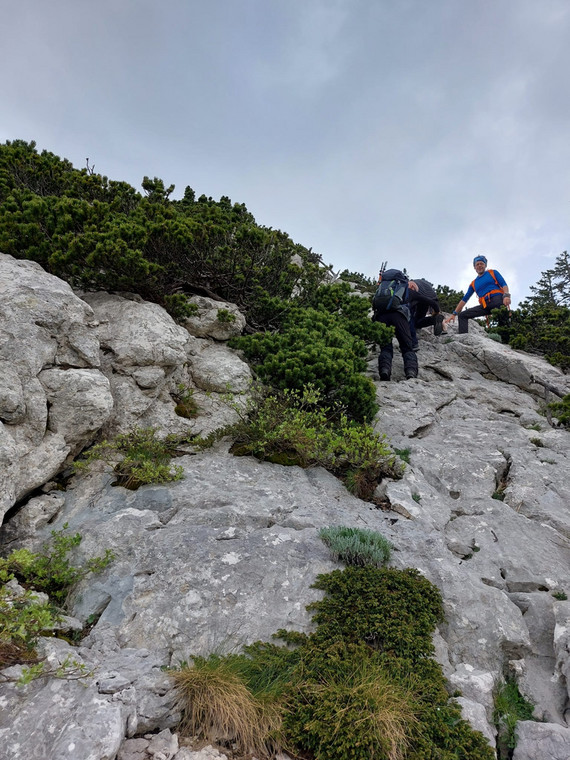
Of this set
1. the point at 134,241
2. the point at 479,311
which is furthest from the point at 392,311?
the point at 134,241

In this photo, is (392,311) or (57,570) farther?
(392,311)

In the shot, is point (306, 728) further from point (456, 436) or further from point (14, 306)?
point (456, 436)

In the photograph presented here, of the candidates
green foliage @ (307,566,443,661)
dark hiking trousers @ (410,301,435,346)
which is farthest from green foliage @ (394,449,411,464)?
dark hiking trousers @ (410,301,435,346)

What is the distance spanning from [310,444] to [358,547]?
255 centimetres

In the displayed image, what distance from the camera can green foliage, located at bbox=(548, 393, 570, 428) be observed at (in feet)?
33.6

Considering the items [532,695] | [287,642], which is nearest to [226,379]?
[287,642]

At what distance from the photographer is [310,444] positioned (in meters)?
7.69

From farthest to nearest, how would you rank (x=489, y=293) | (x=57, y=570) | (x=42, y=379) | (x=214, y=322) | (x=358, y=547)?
(x=489, y=293) < (x=214, y=322) < (x=42, y=379) < (x=358, y=547) < (x=57, y=570)

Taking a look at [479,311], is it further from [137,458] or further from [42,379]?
[42,379]

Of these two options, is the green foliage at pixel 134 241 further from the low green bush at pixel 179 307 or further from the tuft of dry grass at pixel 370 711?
the tuft of dry grass at pixel 370 711

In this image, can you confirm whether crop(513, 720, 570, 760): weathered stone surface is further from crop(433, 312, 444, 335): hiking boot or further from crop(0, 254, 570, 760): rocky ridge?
crop(433, 312, 444, 335): hiking boot

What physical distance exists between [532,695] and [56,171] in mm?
14014

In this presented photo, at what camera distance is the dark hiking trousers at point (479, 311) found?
14.0 meters

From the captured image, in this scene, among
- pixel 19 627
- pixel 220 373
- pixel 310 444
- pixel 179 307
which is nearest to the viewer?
pixel 19 627
